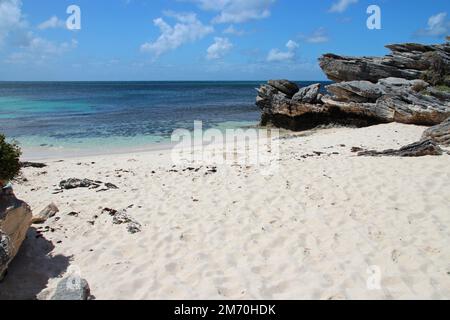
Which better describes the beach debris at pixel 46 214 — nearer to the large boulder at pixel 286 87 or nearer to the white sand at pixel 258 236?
the white sand at pixel 258 236

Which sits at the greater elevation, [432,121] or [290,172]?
[432,121]

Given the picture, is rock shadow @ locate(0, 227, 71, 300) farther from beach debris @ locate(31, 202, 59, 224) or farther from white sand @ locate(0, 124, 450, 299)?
beach debris @ locate(31, 202, 59, 224)

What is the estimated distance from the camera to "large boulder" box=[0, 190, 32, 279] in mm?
4934

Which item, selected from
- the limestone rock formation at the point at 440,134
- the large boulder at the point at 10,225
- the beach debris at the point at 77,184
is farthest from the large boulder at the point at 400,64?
the large boulder at the point at 10,225

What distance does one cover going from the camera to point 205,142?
19094mm

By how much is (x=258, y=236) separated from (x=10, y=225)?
396cm

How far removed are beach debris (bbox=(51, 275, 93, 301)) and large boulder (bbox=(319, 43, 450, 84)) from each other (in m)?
21.6

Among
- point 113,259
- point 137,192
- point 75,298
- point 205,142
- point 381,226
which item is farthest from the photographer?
point 205,142

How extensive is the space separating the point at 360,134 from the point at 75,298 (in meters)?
14.5

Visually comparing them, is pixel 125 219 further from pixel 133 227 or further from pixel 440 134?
pixel 440 134

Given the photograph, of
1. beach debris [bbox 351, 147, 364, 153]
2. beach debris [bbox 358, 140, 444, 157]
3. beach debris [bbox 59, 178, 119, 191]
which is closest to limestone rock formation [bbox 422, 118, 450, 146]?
beach debris [bbox 358, 140, 444, 157]
